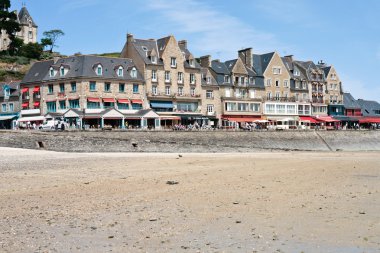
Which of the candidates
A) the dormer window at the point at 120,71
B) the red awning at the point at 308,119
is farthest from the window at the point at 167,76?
the red awning at the point at 308,119

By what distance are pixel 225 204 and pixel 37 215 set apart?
523 cm

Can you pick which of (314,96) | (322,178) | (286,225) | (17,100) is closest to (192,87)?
(17,100)

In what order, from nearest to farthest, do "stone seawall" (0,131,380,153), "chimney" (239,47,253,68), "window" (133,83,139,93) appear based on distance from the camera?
1. "stone seawall" (0,131,380,153)
2. "window" (133,83,139,93)
3. "chimney" (239,47,253,68)

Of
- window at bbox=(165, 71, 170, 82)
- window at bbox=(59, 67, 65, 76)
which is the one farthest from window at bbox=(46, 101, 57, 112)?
window at bbox=(165, 71, 170, 82)

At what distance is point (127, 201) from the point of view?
553 inches

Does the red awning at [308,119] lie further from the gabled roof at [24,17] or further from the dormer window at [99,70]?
the gabled roof at [24,17]

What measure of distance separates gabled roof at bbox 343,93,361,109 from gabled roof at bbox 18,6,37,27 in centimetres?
7946

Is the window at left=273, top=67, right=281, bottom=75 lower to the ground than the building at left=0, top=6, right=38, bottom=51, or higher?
lower

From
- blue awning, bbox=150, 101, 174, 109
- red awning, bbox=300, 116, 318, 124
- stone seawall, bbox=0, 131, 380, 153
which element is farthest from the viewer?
red awning, bbox=300, 116, 318, 124

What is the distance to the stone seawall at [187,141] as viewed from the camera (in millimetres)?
38969

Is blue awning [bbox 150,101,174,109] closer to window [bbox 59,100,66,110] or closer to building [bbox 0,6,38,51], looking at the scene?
window [bbox 59,100,66,110]

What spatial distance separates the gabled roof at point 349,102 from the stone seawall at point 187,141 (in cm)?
2035

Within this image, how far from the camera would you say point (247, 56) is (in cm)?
7994

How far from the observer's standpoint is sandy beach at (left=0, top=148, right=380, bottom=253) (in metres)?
9.38
